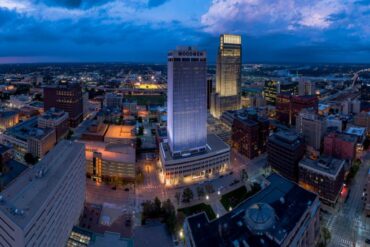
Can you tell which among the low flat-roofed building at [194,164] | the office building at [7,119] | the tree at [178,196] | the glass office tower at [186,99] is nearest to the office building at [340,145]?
the low flat-roofed building at [194,164]

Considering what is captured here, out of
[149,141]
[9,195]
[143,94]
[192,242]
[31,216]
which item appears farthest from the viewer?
[143,94]

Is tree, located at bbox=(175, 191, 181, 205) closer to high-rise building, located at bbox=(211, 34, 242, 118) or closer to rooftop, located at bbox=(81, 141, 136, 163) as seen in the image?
rooftop, located at bbox=(81, 141, 136, 163)

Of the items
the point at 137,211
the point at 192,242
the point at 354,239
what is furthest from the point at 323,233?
the point at 137,211

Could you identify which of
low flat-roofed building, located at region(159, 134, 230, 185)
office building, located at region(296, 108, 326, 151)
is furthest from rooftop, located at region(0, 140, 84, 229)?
office building, located at region(296, 108, 326, 151)

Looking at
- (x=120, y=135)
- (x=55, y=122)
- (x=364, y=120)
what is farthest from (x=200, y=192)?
(x=364, y=120)

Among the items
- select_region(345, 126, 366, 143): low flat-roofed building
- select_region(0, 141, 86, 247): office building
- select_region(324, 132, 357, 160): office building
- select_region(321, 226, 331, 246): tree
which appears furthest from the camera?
select_region(345, 126, 366, 143): low flat-roofed building

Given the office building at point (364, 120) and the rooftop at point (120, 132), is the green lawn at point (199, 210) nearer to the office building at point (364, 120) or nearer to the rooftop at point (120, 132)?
the rooftop at point (120, 132)

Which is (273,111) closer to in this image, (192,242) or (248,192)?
(248,192)
